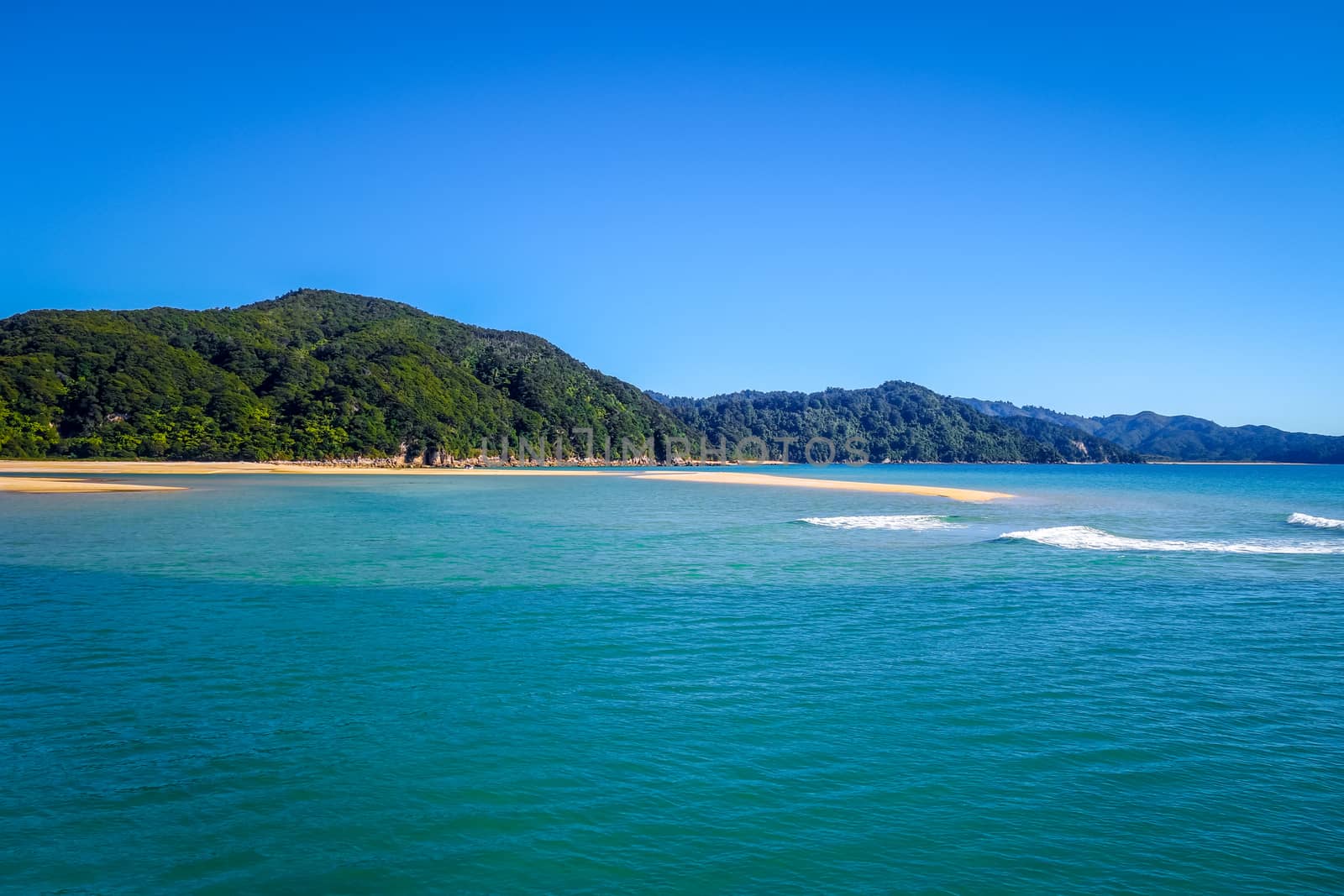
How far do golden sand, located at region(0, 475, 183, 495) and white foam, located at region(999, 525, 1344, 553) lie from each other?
5373 centimetres

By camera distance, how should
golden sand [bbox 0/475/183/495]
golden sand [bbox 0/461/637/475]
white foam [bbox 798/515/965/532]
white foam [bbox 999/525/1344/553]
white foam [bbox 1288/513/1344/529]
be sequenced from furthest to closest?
golden sand [bbox 0/461/637/475] < golden sand [bbox 0/475/183/495] < white foam [bbox 1288/513/1344/529] < white foam [bbox 798/515/965/532] < white foam [bbox 999/525/1344/553]

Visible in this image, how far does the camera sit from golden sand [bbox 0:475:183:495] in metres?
52.4

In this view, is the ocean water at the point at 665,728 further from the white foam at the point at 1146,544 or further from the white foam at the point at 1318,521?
the white foam at the point at 1318,521

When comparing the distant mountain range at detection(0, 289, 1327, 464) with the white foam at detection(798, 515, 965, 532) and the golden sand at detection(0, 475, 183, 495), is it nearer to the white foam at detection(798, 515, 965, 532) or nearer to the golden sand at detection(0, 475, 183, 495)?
the golden sand at detection(0, 475, 183, 495)

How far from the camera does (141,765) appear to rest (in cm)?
853

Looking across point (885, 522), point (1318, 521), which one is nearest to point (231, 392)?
Answer: point (885, 522)


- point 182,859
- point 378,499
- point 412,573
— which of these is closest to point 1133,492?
point 378,499

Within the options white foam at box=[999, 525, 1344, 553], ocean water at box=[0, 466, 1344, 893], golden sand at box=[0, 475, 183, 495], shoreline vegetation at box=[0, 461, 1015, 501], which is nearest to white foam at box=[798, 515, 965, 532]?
white foam at box=[999, 525, 1344, 553]

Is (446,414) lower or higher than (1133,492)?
higher

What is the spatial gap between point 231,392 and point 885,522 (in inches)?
4431

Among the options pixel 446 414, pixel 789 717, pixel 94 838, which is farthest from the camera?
pixel 446 414

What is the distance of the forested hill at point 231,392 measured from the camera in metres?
104

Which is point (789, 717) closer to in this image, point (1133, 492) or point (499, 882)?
point (499, 882)

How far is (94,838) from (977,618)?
14209 mm
